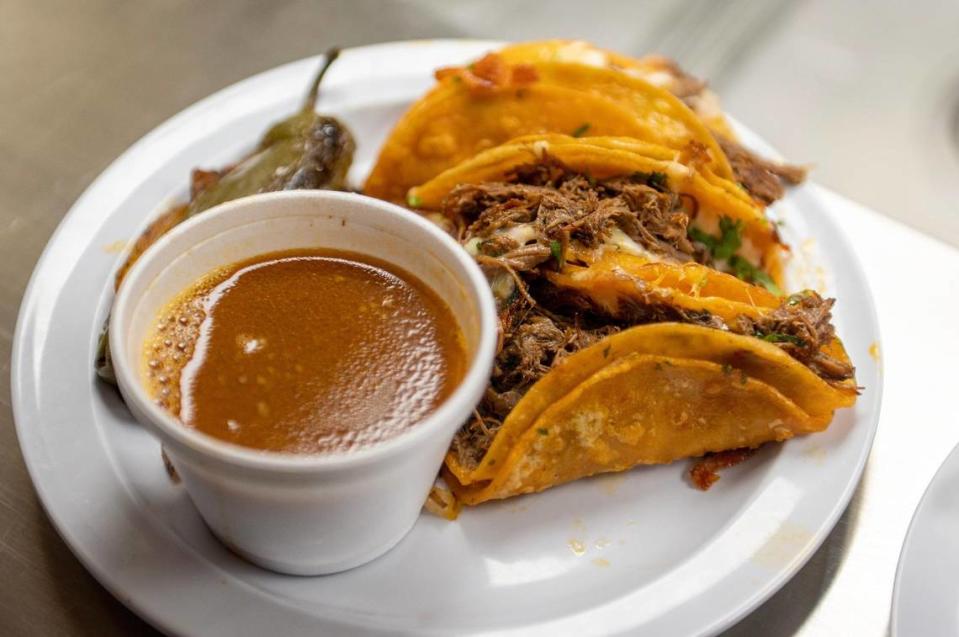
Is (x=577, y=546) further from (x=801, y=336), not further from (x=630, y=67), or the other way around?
(x=630, y=67)

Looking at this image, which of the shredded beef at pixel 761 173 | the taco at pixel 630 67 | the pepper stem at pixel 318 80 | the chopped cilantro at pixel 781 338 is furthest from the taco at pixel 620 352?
the pepper stem at pixel 318 80

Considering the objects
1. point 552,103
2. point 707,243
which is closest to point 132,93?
point 552,103

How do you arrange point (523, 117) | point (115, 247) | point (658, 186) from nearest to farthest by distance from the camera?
point (115, 247) < point (658, 186) < point (523, 117)

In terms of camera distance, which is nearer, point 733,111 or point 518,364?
point 518,364

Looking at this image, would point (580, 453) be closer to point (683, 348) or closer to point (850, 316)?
point (683, 348)

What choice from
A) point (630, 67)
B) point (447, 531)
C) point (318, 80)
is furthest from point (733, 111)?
point (447, 531)

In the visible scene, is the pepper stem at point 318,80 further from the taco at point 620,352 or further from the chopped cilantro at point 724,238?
the chopped cilantro at point 724,238

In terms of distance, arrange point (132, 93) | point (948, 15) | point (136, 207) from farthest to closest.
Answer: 1. point (948, 15)
2. point (132, 93)
3. point (136, 207)
